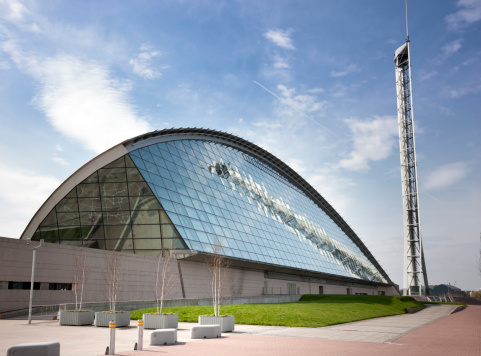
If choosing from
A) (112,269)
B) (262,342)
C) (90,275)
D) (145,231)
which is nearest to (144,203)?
(145,231)

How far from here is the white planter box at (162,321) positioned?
20.9 m

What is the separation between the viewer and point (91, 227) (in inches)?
1479

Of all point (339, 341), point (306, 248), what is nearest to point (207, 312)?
point (339, 341)

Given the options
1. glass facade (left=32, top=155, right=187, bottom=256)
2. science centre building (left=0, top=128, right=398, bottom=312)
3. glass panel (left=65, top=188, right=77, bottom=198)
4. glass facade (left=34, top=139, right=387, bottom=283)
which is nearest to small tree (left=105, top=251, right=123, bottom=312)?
science centre building (left=0, top=128, right=398, bottom=312)

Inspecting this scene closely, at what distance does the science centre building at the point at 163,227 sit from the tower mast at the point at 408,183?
28916 mm

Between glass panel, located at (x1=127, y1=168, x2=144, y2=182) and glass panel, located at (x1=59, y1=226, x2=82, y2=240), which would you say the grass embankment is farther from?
glass panel, located at (x1=59, y1=226, x2=82, y2=240)

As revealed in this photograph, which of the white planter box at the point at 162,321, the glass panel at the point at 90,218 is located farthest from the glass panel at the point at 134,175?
the white planter box at the point at 162,321

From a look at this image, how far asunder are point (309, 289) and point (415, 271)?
29.3 m

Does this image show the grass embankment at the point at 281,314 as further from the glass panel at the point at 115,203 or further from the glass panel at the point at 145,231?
the glass panel at the point at 115,203

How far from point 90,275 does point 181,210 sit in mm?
10923

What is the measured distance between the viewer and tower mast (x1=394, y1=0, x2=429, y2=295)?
8250 cm

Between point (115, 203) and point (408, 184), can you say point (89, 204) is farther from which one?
point (408, 184)

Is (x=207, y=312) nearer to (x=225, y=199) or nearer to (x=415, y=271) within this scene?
(x=225, y=199)

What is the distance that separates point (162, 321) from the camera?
2097cm
